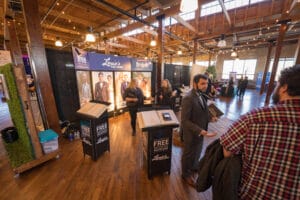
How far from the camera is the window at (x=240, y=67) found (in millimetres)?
13924

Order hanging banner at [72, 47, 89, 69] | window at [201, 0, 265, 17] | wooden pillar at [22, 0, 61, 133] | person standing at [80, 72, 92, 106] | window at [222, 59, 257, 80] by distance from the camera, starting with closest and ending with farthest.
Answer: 1. wooden pillar at [22, 0, 61, 133]
2. hanging banner at [72, 47, 89, 69]
3. person standing at [80, 72, 92, 106]
4. window at [201, 0, 265, 17]
5. window at [222, 59, 257, 80]

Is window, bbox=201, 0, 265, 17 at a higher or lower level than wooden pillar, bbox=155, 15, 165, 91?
higher

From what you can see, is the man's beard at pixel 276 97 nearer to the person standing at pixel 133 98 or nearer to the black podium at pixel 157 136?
the black podium at pixel 157 136

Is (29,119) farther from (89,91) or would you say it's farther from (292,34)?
(292,34)

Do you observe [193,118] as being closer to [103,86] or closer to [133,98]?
[133,98]

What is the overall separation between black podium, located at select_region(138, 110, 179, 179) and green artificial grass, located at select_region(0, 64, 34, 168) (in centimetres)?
214

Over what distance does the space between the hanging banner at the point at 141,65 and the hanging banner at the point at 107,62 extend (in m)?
0.29

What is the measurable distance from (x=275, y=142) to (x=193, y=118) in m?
A: 1.13

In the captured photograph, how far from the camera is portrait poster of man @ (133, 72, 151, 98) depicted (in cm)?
604

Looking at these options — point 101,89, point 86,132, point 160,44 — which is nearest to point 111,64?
point 101,89

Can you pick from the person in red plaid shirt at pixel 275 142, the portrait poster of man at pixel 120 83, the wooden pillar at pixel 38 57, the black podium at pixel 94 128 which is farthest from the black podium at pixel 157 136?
the portrait poster of man at pixel 120 83

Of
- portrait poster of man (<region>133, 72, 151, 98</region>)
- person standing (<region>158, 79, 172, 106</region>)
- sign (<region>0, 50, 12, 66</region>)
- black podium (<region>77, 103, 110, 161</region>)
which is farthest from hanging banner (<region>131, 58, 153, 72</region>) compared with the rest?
sign (<region>0, 50, 12, 66</region>)

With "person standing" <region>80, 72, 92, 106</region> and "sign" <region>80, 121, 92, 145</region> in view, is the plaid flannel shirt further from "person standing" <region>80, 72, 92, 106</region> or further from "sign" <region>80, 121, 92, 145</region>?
"person standing" <region>80, 72, 92, 106</region>

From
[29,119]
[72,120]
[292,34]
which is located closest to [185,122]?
[29,119]
